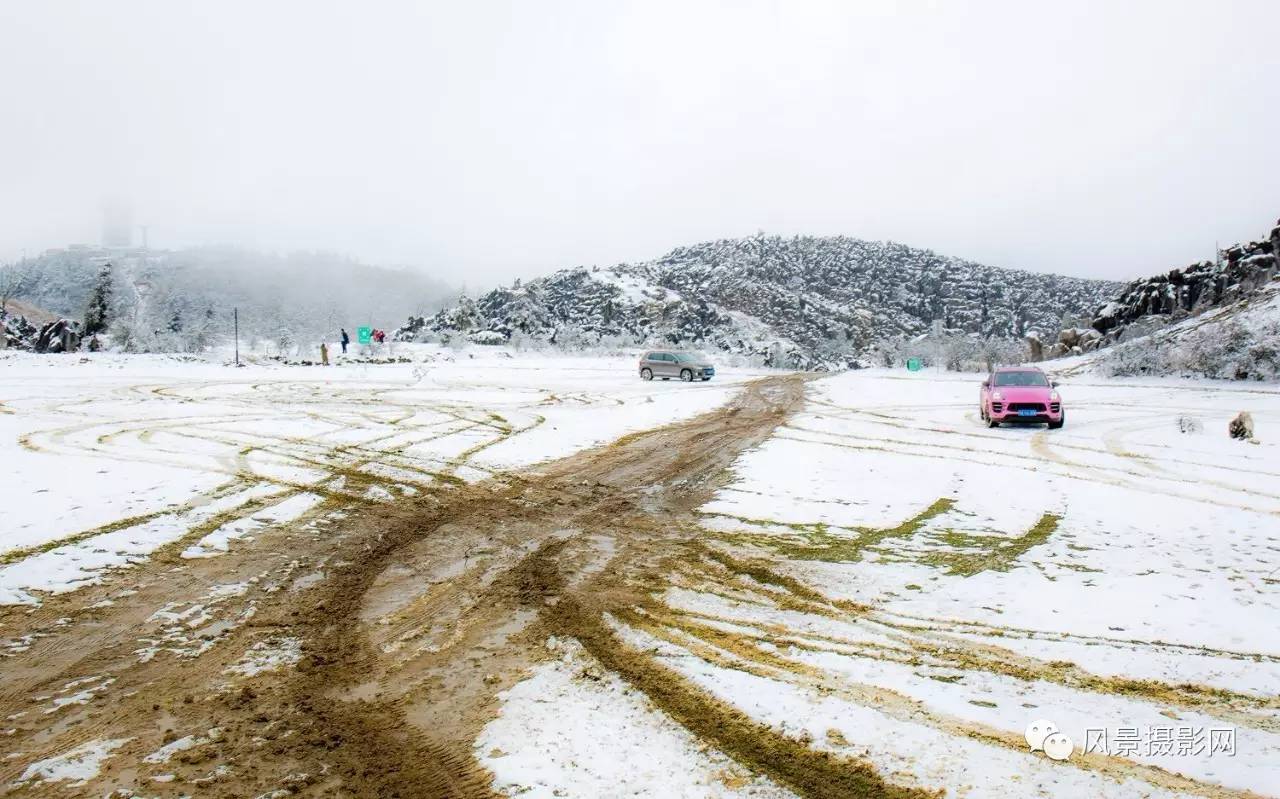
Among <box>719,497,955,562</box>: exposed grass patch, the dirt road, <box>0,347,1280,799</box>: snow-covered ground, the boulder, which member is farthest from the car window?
the dirt road

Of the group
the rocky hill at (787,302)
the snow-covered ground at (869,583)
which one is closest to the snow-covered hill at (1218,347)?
the snow-covered ground at (869,583)

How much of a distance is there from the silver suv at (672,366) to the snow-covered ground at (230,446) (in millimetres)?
5056

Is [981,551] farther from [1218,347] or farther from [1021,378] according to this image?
[1218,347]

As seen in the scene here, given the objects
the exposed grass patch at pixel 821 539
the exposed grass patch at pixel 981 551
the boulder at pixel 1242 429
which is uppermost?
the boulder at pixel 1242 429

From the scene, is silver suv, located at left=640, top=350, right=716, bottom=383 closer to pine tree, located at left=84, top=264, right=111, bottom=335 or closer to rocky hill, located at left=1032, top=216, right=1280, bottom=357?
rocky hill, located at left=1032, top=216, right=1280, bottom=357

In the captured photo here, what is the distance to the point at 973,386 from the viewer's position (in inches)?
1160

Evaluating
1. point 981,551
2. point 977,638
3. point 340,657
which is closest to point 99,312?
point 340,657

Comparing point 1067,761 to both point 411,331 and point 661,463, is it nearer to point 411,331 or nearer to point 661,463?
point 661,463

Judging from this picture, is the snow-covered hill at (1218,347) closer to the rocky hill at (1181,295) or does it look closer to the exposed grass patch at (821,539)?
the rocky hill at (1181,295)

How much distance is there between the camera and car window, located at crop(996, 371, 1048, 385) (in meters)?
16.5

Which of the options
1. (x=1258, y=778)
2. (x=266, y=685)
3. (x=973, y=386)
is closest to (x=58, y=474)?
(x=266, y=685)

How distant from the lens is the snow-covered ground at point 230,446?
680 centimetres

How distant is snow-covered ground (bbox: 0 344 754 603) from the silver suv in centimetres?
506

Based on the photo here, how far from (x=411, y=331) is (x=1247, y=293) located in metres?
71.1
